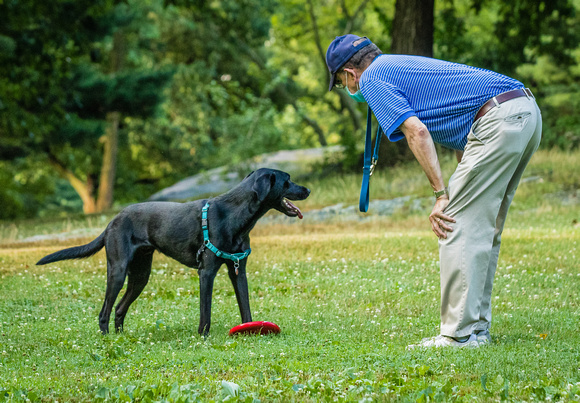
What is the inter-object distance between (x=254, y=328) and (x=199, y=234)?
97 centimetres

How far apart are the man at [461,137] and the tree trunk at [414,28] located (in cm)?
1262

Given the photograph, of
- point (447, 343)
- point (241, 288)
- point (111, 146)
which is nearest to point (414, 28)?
point (241, 288)

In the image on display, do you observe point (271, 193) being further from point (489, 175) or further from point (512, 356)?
point (512, 356)

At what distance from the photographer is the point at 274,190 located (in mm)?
5582

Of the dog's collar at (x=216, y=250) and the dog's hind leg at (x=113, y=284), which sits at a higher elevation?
the dog's collar at (x=216, y=250)

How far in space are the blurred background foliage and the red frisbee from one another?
12.1m

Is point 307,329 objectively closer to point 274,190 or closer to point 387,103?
point 274,190

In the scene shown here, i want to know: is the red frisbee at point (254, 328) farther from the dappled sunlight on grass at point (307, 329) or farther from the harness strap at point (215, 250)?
the harness strap at point (215, 250)

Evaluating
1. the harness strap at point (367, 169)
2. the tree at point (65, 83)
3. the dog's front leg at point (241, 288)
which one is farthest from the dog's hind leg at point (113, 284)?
the tree at point (65, 83)

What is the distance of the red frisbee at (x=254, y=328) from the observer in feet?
17.4

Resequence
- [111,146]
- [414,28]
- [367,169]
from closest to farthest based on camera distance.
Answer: [367,169] → [414,28] → [111,146]

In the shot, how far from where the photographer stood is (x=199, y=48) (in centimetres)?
3019

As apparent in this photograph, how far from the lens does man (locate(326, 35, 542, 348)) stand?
4383 mm

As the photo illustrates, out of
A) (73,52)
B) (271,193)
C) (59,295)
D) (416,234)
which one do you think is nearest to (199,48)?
(73,52)
